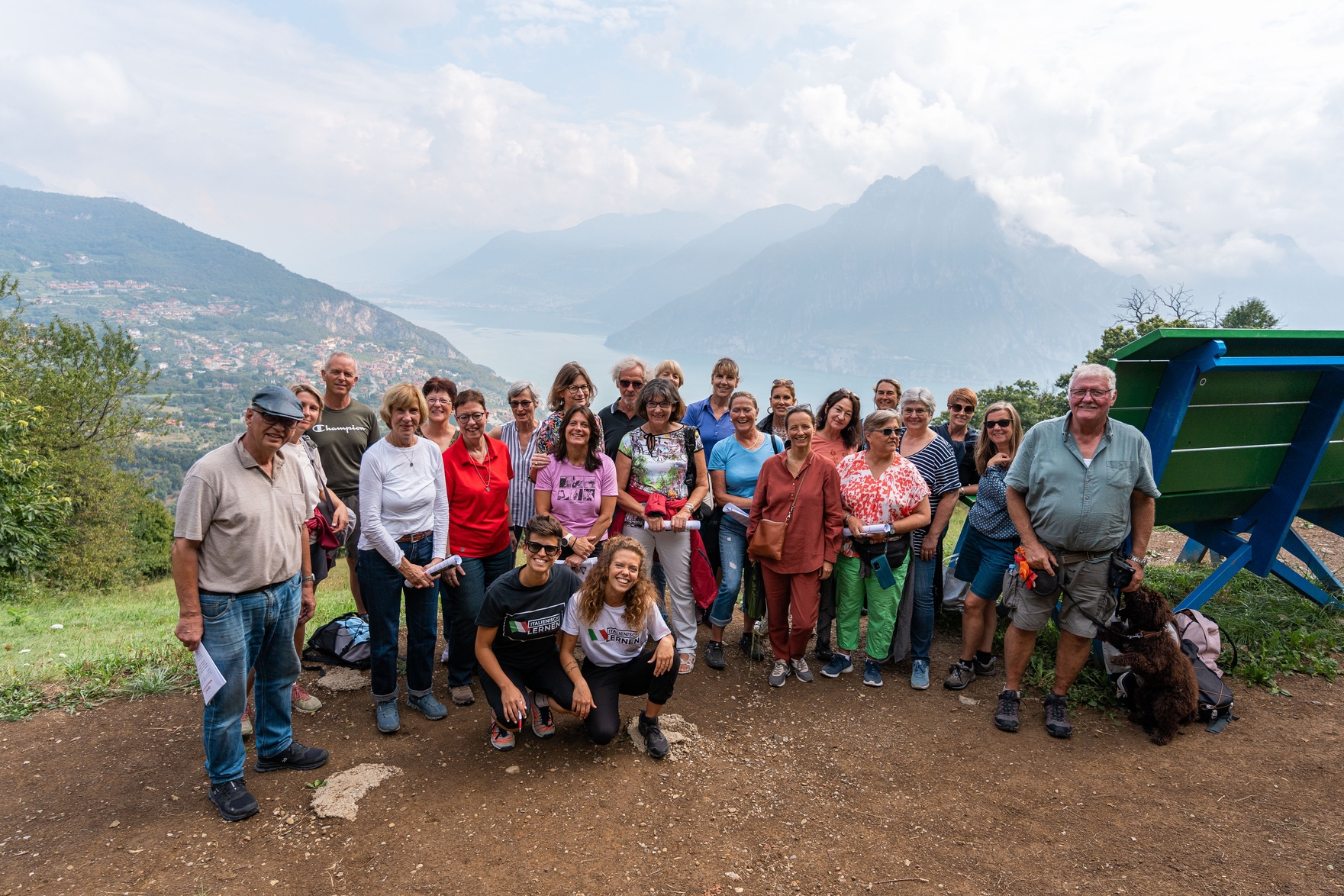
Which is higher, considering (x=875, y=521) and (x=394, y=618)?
(x=875, y=521)

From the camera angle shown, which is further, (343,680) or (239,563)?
(343,680)

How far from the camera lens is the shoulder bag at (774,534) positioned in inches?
187

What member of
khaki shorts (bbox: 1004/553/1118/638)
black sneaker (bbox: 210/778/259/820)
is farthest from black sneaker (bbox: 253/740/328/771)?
khaki shorts (bbox: 1004/553/1118/638)

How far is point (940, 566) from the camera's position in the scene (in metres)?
5.48

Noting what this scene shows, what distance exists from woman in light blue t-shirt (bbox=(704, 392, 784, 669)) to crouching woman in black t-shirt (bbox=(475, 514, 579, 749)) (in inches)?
57.4

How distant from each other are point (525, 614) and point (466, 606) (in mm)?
795

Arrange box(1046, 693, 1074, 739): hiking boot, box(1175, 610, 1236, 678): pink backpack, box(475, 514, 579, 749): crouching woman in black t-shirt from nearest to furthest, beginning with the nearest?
box(475, 514, 579, 749): crouching woman in black t-shirt, box(1046, 693, 1074, 739): hiking boot, box(1175, 610, 1236, 678): pink backpack

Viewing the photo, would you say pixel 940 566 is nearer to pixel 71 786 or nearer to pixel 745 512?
pixel 745 512

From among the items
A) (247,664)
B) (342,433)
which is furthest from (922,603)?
(342,433)

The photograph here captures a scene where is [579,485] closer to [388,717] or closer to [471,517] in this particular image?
[471,517]

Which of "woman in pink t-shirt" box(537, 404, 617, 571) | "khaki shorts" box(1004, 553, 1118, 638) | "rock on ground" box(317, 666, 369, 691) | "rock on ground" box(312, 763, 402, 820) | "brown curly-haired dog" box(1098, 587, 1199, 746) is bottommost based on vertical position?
"rock on ground" box(317, 666, 369, 691)

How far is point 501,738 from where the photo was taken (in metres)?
4.15

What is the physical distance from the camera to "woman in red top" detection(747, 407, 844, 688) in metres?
4.76

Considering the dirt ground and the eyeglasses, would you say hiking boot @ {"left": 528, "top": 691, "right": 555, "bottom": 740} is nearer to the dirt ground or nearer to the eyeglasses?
the dirt ground
